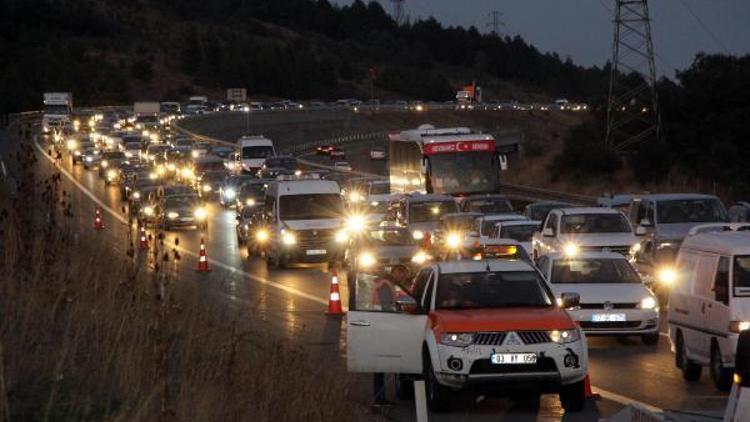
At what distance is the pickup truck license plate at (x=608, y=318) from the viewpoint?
21344 mm

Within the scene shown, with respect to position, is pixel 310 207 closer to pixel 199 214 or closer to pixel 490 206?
pixel 490 206

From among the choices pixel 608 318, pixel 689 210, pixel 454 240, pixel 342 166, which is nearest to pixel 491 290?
pixel 608 318

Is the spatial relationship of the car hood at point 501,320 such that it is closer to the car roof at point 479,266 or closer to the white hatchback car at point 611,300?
the car roof at point 479,266

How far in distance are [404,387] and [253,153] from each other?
182 feet

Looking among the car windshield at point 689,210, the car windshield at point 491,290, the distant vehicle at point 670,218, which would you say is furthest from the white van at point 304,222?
the car windshield at point 491,290

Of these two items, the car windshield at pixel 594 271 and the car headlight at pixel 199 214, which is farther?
the car headlight at pixel 199 214

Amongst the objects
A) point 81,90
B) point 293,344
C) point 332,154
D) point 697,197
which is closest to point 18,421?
point 293,344

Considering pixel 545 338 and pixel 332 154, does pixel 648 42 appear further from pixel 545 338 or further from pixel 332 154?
pixel 545 338

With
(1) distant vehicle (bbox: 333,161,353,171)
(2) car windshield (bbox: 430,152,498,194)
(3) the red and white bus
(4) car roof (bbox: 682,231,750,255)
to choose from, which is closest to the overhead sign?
(3) the red and white bus

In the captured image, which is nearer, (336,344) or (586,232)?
(336,344)

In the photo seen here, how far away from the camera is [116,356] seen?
39.8 feet

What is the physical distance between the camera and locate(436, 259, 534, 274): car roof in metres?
15.8

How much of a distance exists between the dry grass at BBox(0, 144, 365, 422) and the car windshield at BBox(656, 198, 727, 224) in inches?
684

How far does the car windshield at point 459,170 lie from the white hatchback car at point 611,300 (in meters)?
25.1
